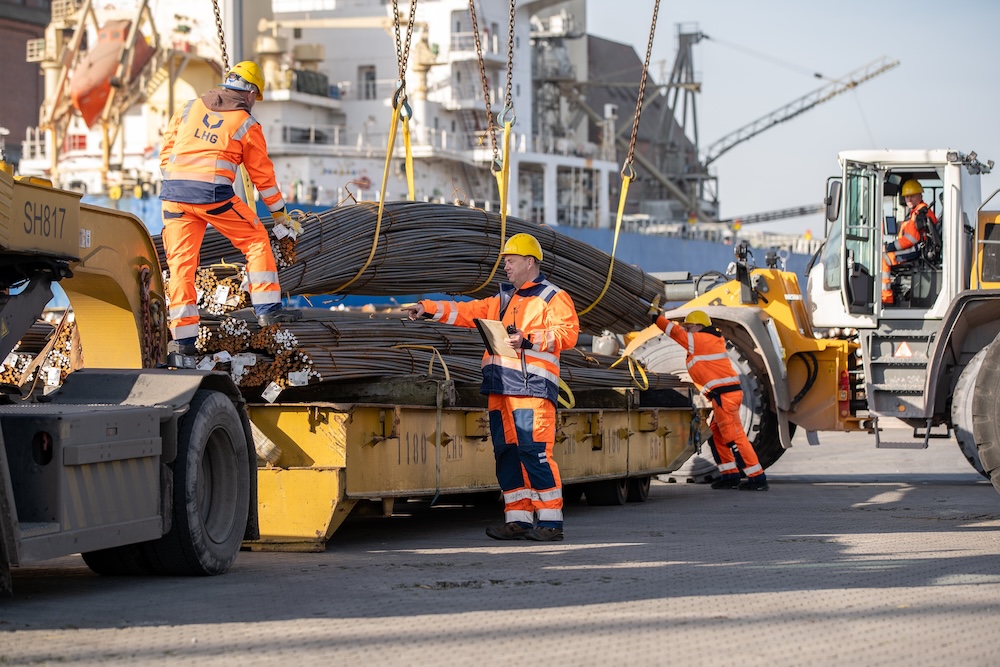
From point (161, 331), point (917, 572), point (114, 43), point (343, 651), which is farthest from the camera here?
point (114, 43)

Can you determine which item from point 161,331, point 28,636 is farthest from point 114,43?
point 28,636

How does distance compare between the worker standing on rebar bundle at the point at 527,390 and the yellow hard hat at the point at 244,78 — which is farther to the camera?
the worker standing on rebar bundle at the point at 527,390

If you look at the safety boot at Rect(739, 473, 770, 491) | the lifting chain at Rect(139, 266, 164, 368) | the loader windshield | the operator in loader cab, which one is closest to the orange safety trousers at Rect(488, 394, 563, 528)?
the lifting chain at Rect(139, 266, 164, 368)

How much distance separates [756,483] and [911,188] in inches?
121

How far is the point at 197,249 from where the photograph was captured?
816cm

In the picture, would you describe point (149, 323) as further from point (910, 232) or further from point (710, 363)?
point (910, 232)

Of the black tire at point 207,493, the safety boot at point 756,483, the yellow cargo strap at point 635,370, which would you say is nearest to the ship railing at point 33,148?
the yellow cargo strap at point 635,370

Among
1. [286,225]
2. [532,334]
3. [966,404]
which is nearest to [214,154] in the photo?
[286,225]

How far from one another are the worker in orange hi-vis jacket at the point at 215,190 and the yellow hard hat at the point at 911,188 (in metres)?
6.09

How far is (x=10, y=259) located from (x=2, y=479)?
3.98ft

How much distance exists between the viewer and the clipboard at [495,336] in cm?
895

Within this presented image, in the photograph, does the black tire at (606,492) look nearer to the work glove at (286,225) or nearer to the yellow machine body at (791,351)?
the yellow machine body at (791,351)

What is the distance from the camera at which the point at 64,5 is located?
4894 cm

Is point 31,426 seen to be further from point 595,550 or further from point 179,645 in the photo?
point 595,550
